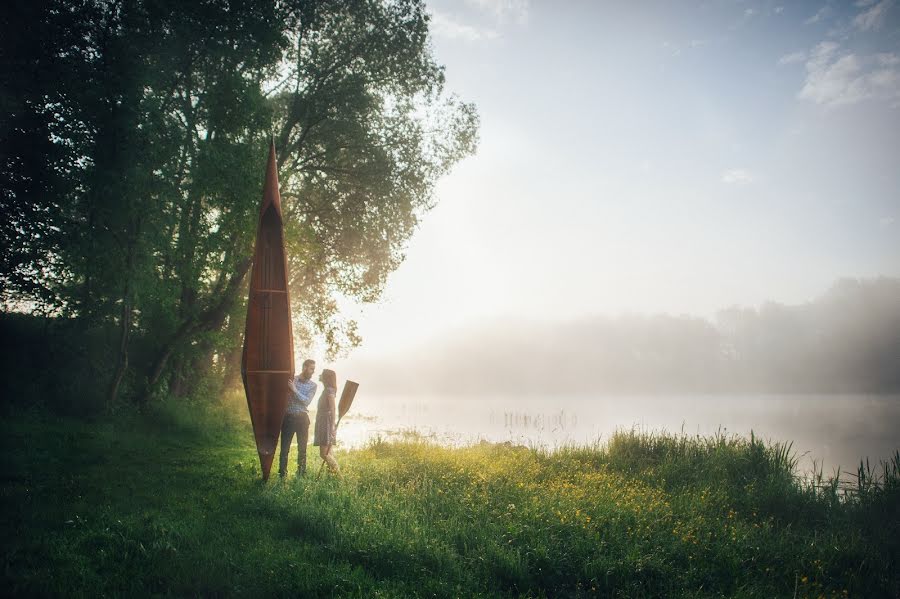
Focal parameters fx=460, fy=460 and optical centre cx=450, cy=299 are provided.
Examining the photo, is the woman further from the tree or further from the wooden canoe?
the tree

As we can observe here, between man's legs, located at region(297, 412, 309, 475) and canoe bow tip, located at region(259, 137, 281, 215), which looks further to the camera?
canoe bow tip, located at region(259, 137, 281, 215)

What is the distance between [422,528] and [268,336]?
5955 mm

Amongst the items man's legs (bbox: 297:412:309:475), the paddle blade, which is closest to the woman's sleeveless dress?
man's legs (bbox: 297:412:309:475)

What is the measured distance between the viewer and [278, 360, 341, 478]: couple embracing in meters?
10.1

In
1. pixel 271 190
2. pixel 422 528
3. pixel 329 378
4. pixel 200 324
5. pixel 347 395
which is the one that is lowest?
pixel 422 528

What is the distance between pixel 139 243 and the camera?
14.0 metres

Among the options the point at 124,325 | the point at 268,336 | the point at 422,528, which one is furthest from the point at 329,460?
the point at 124,325

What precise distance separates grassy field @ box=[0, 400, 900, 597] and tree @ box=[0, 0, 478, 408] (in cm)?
502

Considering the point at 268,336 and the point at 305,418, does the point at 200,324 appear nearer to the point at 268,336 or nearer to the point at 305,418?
the point at 268,336

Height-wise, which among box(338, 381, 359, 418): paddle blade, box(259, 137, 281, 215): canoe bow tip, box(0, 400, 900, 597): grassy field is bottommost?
box(0, 400, 900, 597): grassy field

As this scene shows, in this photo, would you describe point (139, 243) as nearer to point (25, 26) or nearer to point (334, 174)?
point (25, 26)

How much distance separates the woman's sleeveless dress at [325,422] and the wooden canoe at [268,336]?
911 mm

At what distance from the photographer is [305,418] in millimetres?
10227

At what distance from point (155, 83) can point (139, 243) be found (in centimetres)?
502
